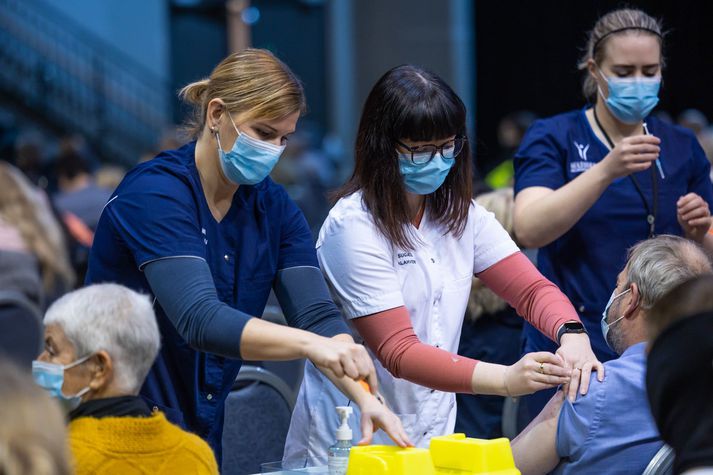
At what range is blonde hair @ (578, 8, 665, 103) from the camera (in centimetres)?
286

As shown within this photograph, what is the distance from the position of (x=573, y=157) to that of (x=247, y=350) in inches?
52.1

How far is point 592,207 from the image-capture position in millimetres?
2852

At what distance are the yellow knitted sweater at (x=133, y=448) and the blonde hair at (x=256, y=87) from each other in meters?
0.67

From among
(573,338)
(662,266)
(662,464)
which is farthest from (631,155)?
(662,464)

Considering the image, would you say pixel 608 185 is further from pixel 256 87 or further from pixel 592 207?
pixel 256 87

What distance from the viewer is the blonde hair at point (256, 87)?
2.19 meters

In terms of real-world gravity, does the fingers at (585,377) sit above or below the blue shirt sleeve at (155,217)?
below

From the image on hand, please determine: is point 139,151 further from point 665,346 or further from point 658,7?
point 665,346

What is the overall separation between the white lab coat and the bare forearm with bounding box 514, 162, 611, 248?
1.10 feet

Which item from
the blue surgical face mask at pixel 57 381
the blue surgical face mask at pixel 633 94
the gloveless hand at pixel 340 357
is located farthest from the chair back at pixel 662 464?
the blue surgical face mask at pixel 633 94

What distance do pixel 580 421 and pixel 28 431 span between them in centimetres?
118

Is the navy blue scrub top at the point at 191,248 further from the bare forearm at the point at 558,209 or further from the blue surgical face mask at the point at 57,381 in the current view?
the bare forearm at the point at 558,209

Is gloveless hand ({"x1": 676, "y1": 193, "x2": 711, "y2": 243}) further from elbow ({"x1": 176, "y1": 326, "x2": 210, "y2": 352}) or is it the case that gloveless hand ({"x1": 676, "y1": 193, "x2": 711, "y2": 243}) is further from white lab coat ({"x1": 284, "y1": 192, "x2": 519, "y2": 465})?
elbow ({"x1": 176, "y1": 326, "x2": 210, "y2": 352})

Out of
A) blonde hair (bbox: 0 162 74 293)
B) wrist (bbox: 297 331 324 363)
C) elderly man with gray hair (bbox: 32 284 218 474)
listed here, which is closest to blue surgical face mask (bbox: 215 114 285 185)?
elderly man with gray hair (bbox: 32 284 218 474)
